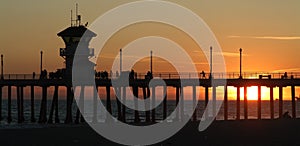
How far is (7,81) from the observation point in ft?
243

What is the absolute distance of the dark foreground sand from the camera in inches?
1887

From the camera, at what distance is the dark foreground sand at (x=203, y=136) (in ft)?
157

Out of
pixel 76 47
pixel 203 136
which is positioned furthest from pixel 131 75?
pixel 203 136

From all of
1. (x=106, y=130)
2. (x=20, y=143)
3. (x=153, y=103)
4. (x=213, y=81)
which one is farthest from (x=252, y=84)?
(x=20, y=143)

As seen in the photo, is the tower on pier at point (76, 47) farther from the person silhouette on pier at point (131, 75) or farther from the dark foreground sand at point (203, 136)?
the dark foreground sand at point (203, 136)

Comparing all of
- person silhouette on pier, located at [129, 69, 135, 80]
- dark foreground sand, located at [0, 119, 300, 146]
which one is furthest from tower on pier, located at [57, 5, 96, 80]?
dark foreground sand, located at [0, 119, 300, 146]

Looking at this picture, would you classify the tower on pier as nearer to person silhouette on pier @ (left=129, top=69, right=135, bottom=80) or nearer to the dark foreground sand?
person silhouette on pier @ (left=129, top=69, right=135, bottom=80)

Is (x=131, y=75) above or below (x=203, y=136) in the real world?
above

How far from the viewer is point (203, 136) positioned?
168ft

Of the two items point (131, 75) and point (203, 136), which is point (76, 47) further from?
point (203, 136)

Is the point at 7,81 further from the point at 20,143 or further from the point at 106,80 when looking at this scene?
the point at 20,143

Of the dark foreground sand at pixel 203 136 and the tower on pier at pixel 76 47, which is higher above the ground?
the tower on pier at pixel 76 47

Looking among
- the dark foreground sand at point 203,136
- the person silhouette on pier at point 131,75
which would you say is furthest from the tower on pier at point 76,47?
the dark foreground sand at point 203,136

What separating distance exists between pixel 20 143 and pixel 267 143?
15.7 metres
